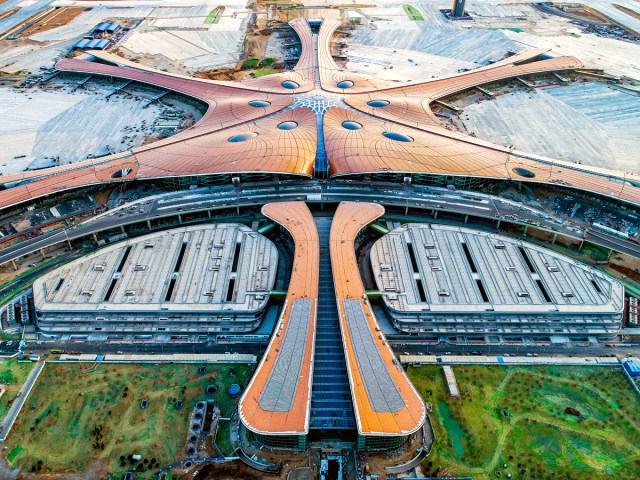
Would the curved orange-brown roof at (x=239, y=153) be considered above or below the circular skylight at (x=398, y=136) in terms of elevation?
below

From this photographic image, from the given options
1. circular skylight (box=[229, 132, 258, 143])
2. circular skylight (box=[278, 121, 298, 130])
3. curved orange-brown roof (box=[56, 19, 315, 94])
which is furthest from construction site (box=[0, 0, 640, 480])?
curved orange-brown roof (box=[56, 19, 315, 94])

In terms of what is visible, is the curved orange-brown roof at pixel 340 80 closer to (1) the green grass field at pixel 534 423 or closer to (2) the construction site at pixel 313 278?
(2) the construction site at pixel 313 278

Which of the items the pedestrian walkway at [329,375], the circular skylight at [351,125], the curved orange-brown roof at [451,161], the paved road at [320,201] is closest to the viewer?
the pedestrian walkway at [329,375]

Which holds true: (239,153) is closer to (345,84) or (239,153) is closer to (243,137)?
(243,137)

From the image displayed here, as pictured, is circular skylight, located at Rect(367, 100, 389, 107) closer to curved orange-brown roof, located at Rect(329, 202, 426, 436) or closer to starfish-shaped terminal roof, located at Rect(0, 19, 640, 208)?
starfish-shaped terminal roof, located at Rect(0, 19, 640, 208)

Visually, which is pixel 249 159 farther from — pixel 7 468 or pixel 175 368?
pixel 7 468

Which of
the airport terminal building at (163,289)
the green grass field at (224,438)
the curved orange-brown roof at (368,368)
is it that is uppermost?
the curved orange-brown roof at (368,368)

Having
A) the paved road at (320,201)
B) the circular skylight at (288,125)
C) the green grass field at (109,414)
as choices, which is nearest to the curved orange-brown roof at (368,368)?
the green grass field at (109,414)

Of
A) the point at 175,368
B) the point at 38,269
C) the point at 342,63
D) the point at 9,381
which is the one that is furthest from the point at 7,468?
the point at 342,63
